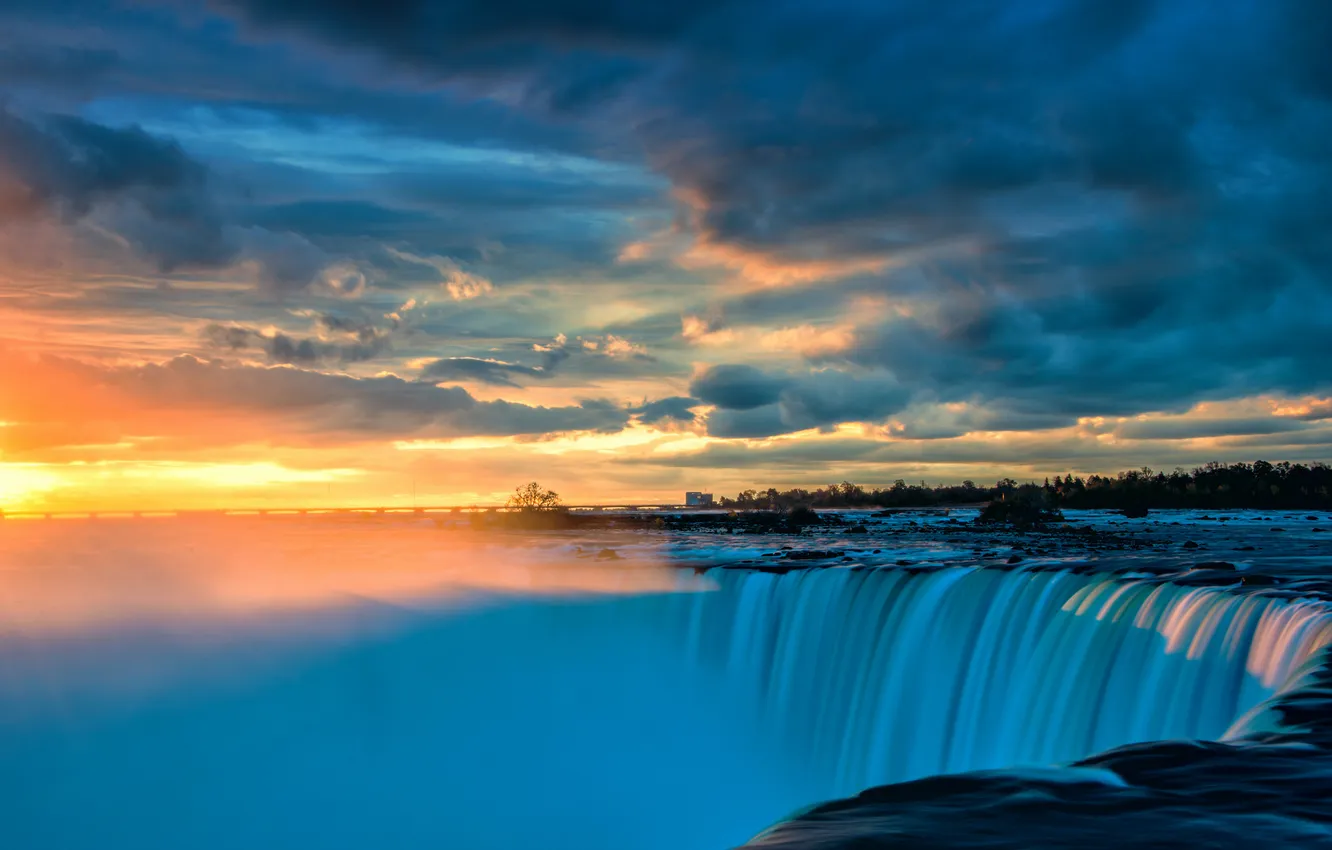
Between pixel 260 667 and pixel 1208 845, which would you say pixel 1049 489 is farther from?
pixel 1208 845

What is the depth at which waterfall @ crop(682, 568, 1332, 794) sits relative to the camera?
14.1 meters

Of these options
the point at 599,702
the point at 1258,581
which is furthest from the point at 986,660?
the point at 599,702

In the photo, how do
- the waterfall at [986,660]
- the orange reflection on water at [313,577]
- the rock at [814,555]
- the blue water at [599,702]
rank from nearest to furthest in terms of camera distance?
the waterfall at [986,660]
the blue water at [599,702]
the rock at [814,555]
the orange reflection on water at [313,577]

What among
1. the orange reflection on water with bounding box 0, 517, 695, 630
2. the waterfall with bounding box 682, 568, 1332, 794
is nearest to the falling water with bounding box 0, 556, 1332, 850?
the waterfall with bounding box 682, 568, 1332, 794

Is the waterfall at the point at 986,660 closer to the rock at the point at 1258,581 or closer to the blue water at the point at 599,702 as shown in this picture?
the blue water at the point at 599,702

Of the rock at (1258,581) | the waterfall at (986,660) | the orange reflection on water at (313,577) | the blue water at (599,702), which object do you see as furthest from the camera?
the orange reflection on water at (313,577)

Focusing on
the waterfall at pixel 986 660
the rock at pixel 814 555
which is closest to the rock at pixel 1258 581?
the waterfall at pixel 986 660

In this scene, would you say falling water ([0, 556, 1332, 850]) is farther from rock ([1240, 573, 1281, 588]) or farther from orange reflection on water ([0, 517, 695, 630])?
orange reflection on water ([0, 517, 695, 630])

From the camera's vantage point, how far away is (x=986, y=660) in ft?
64.3

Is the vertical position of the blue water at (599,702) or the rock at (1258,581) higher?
the rock at (1258,581)

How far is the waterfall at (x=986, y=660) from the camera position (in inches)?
554

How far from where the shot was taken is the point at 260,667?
117 ft

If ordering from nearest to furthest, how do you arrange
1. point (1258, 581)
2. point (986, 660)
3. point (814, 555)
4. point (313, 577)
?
point (1258, 581) → point (986, 660) → point (814, 555) → point (313, 577)

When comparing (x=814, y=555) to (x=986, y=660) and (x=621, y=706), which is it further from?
(x=986, y=660)
